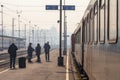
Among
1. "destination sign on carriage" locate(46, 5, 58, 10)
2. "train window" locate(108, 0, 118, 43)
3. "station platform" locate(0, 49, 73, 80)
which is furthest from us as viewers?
"destination sign on carriage" locate(46, 5, 58, 10)

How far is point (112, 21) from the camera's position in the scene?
7098mm

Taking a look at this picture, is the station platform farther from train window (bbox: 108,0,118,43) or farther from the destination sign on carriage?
train window (bbox: 108,0,118,43)

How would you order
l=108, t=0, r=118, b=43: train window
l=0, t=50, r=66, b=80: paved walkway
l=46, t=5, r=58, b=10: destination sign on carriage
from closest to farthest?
l=108, t=0, r=118, b=43: train window
l=0, t=50, r=66, b=80: paved walkway
l=46, t=5, r=58, b=10: destination sign on carriage

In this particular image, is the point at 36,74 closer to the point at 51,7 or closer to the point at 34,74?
the point at 34,74

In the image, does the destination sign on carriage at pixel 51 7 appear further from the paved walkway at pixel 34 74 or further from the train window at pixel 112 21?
the train window at pixel 112 21

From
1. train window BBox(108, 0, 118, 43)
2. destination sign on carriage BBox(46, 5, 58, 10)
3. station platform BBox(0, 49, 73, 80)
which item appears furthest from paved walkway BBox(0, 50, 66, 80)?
train window BBox(108, 0, 118, 43)

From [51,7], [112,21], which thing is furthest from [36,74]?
[112,21]

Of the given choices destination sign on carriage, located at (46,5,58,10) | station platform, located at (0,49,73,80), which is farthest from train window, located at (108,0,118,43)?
destination sign on carriage, located at (46,5,58,10)

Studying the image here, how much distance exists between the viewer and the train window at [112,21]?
6.67m

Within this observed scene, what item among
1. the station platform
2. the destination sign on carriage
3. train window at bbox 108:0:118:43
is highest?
the destination sign on carriage

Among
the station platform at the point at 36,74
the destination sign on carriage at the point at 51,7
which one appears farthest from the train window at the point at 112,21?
the destination sign on carriage at the point at 51,7

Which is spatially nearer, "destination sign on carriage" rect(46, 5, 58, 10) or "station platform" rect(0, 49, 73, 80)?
"station platform" rect(0, 49, 73, 80)

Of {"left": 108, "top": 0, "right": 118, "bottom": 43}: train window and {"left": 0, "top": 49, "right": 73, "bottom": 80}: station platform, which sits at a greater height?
{"left": 108, "top": 0, "right": 118, "bottom": 43}: train window

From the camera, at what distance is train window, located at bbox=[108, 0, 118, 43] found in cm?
667
